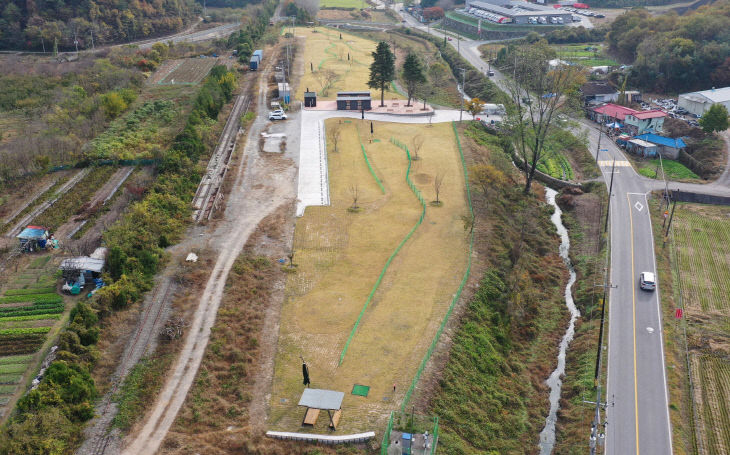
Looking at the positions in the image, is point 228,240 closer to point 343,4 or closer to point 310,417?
point 310,417

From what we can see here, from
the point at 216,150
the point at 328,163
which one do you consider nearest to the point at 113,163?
the point at 216,150

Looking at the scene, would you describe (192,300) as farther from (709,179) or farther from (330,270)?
(709,179)

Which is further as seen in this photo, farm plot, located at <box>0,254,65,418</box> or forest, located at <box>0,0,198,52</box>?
forest, located at <box>0,0,198,52</box>

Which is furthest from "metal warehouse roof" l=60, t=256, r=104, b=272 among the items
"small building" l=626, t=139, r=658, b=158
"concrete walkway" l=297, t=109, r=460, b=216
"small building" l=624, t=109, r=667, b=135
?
"small building" l=624, t=109, r=667, b=135

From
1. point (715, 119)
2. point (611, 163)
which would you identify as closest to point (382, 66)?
point (611, 163)

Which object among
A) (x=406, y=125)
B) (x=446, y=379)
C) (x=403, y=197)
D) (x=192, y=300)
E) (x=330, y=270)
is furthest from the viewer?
(x=406, y=125)

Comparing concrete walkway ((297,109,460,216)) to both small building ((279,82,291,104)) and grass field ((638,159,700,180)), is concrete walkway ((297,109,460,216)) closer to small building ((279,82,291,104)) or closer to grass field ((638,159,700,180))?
small building ((279,82,291,104))

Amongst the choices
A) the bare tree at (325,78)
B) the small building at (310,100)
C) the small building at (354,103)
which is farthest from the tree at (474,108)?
the bare tree at (325,78)
